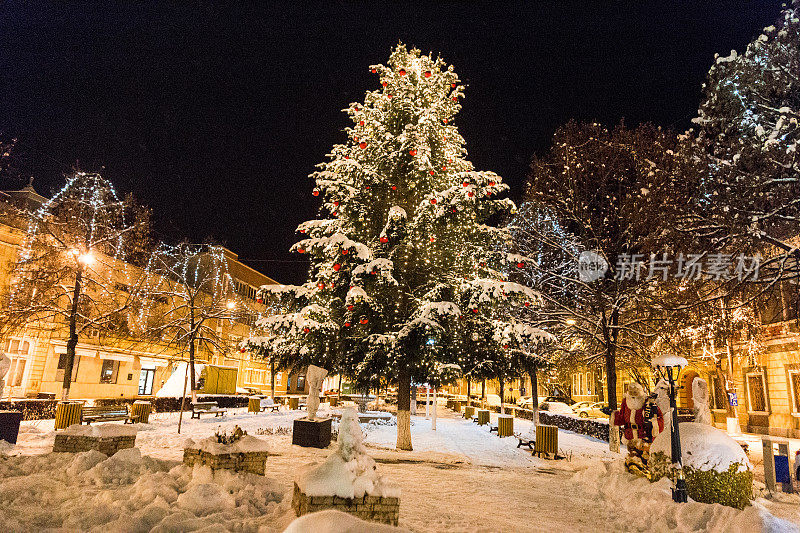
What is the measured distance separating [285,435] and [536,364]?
9380 millimetres

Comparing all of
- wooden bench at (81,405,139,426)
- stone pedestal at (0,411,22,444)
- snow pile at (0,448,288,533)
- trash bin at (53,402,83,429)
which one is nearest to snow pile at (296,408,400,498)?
snow pile at (0,448,288,533)

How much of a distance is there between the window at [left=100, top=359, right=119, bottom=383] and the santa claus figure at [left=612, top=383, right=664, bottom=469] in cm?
3591

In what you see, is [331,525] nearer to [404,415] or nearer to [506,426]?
[404,415]

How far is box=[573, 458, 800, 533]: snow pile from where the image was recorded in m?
5.91

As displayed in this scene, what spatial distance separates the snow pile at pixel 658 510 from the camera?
233 inches

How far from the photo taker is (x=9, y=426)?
1161cm

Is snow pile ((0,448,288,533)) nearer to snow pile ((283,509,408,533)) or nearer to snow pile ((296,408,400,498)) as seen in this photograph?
snow pile ((296,408,400,498))

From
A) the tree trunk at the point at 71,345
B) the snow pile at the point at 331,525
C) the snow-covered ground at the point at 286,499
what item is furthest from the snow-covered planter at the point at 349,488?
the tree trunk at the point at 71,345

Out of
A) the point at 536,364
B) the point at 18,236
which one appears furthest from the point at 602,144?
the point at 18,236

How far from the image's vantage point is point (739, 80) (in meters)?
12.9

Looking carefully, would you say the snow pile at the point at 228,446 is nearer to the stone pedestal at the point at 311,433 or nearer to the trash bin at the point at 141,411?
the stone pedestal at the point at 311,433

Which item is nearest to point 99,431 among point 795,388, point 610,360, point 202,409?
point 202,409

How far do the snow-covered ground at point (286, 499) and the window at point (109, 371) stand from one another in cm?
2507

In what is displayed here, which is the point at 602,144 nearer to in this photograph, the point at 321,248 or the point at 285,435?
the point at 321,248
